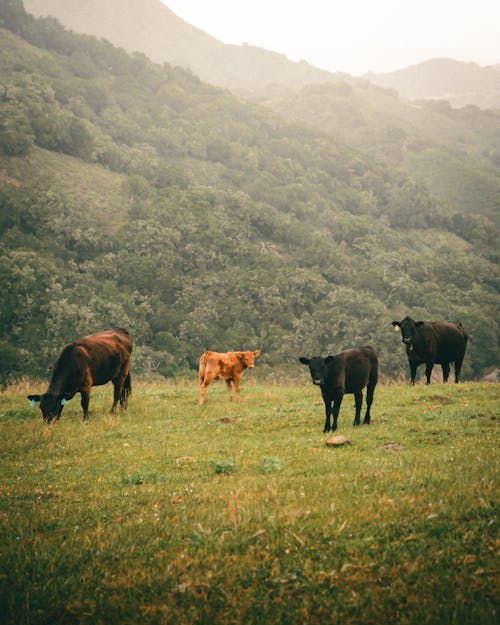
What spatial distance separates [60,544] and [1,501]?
8.23 ft

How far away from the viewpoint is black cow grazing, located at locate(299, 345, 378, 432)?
11906 mm

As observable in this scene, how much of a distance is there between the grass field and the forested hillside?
111 feet

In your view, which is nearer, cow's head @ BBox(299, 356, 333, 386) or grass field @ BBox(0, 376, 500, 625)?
grass field @ BBox(0, 376, 500, 625)

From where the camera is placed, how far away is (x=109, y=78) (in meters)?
103

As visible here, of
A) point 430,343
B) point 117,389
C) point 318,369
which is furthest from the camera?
point 430,343

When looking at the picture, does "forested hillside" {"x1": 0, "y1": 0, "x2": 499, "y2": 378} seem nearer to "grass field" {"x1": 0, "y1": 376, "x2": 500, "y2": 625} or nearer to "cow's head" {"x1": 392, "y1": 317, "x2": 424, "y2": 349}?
"cow's head" {"x1": 392, "y1": 317, "x2": 424, "y2": 349}

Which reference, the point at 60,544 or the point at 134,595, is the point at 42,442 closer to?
the point at 60,544

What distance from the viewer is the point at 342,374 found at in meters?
12.2

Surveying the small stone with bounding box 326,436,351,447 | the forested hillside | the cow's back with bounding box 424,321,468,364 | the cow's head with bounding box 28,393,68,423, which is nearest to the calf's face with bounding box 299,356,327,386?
the small stone with bounding box 326,436,351,447

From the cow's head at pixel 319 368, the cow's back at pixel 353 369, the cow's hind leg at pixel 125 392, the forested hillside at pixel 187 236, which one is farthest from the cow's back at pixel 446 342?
the forested hillside at pixel 187 236

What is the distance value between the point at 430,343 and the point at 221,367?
9.41m

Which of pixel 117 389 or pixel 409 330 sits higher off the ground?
pixel 409 330

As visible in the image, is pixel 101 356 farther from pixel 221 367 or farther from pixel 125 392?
pixel 221 367

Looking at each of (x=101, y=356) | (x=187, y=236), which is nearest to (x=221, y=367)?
(x=101, y=356)
